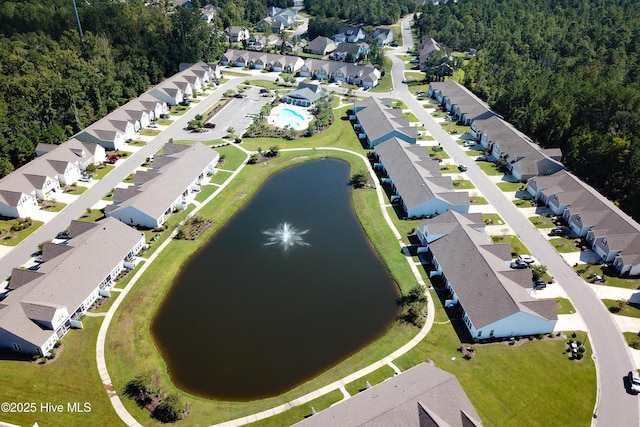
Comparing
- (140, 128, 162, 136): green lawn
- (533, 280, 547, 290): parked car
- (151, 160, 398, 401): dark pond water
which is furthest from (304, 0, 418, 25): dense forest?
(533, 280, 547, 290): parked car

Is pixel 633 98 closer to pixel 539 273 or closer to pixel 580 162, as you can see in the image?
pixel 580 162

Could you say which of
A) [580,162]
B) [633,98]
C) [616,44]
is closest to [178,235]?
[580,162]

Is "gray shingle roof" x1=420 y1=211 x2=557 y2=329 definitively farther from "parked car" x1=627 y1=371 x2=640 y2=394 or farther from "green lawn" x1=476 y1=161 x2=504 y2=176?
"green lawn" x1=476 y1=161 x2=504 y2=176

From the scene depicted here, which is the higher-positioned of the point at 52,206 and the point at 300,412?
the point at 52,206

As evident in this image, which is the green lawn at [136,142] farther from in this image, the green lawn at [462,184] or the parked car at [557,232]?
the parked car at [557,232]

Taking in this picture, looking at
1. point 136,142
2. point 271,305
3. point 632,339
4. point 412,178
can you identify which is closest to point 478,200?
point 412,178

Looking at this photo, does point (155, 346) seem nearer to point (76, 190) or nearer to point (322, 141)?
point (76, 190)
